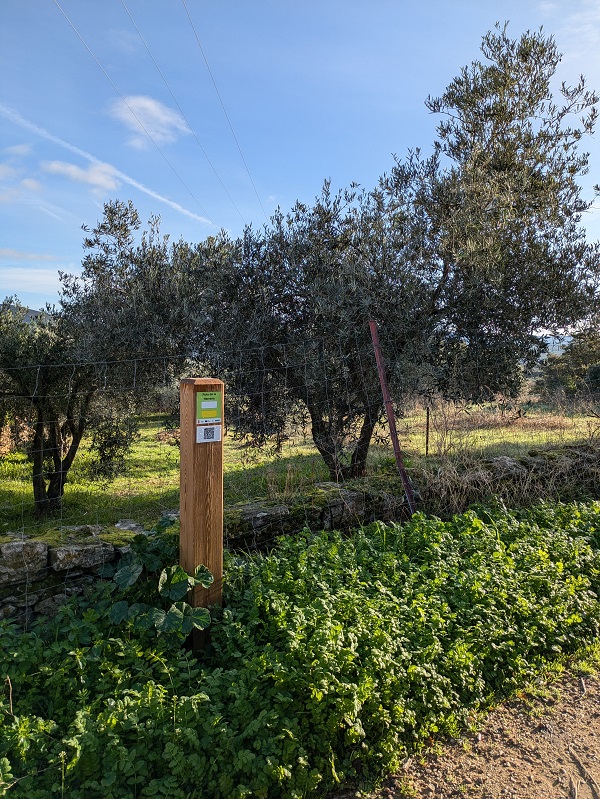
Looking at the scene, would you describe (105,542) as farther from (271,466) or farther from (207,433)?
(271,466)

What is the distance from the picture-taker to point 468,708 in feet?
10.5

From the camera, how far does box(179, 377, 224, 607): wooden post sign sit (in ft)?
11.9

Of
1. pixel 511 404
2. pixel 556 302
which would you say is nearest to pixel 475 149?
pixel 556 302

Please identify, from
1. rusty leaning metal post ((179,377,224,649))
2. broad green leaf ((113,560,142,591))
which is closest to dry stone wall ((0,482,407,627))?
broad green leaf ((113,560,142,591))

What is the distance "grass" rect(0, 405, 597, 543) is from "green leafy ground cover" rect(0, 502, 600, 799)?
124cm

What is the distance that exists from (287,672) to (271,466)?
14.9ft

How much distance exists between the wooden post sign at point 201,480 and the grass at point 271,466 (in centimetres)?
100

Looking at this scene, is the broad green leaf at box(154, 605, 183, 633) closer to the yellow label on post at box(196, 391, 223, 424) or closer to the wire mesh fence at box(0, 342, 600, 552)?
the yellow label on post at box(196, 391, 223, 424)

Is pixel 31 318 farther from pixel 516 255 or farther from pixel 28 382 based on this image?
pixel 516 255

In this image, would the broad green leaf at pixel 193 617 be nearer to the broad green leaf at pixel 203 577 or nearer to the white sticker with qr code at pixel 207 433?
the broad green leaf at pixel 203 577

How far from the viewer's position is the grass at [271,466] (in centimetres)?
643

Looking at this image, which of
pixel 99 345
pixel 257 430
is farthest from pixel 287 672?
pixel 99 345

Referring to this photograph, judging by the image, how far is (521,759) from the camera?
115 inches

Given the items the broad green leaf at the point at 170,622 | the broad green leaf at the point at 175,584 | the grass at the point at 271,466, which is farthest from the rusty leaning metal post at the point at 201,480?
the grass at the point at 271,466
